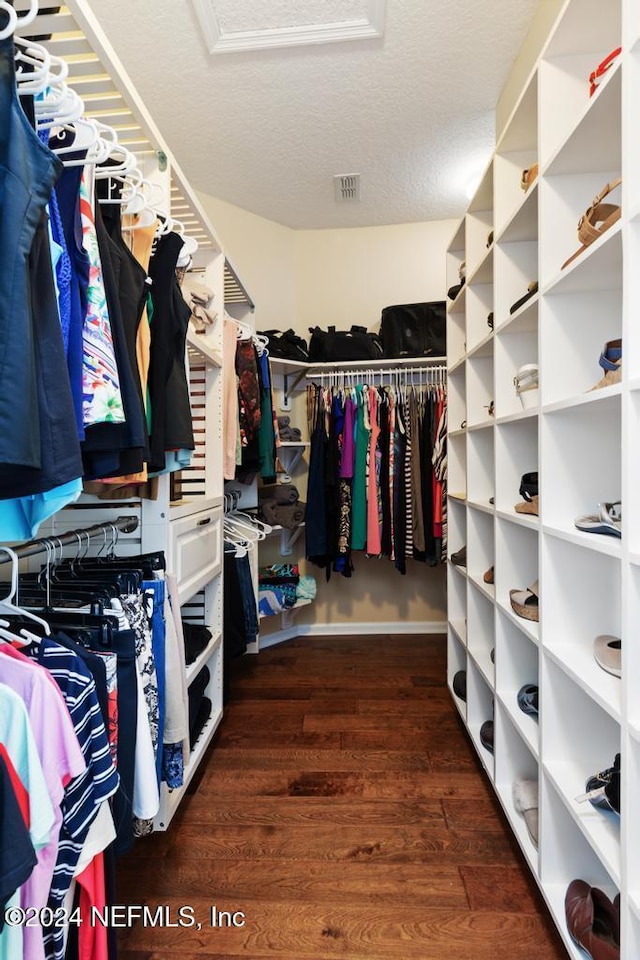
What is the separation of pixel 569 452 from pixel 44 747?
4.11 ft

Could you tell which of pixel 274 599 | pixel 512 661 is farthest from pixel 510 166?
pixel 274 599

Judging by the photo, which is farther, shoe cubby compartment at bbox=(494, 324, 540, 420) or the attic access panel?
the attic access panel

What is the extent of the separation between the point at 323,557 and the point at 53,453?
2334 mm

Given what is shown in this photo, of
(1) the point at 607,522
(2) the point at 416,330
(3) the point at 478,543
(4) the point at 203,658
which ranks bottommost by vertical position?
(4) the point at 203,658

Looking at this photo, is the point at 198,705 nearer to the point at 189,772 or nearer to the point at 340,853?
the point at 189,772

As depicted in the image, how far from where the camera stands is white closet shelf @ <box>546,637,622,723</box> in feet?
2.82

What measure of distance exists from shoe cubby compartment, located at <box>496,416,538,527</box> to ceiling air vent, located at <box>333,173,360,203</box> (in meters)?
2.02

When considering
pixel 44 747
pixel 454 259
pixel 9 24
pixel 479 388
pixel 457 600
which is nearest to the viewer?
pixel 9 24

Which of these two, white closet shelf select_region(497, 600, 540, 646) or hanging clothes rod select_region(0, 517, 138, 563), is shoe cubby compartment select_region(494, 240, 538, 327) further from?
hanging clothes rod select_region(0, 517, 138, 563)

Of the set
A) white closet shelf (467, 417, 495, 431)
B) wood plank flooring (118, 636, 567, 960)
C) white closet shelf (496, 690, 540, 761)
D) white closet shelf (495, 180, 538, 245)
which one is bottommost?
wood plank flooring (118, 636, 567, 960)

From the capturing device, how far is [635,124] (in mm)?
785

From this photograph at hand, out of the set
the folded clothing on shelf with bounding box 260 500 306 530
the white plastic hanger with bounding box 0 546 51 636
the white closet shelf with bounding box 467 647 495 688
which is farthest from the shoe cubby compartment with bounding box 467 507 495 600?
the white plastic hanger with bounding box 0 546 51 636

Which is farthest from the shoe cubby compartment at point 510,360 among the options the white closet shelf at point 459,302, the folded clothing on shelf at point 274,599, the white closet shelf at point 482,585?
the folded clothing on shelf at point 274,599

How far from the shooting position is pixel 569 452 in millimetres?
1163
